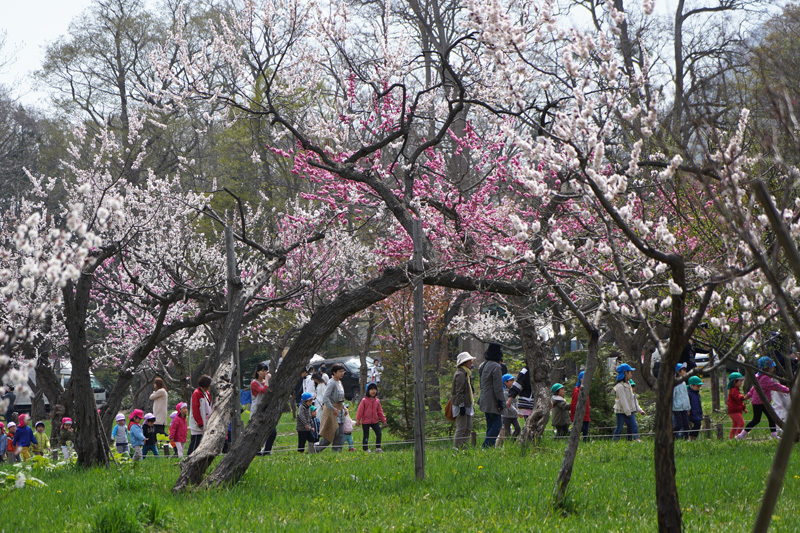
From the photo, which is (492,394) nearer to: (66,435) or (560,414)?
(560,414)

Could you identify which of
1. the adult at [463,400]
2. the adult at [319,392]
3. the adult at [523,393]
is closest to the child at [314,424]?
the adult at [319,392]

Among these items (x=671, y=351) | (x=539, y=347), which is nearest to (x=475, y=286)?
(x=539, y=347)

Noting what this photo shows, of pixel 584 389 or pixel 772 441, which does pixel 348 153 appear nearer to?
pixel 584 389

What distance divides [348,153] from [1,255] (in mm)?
8808

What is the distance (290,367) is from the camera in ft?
23.1

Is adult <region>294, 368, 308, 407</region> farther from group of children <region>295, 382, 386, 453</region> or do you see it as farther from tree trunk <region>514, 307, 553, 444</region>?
tree trunk <region>514, 307, 553, 444</region>

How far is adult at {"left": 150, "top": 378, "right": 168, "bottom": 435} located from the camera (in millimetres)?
13195

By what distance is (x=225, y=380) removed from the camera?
24.8 feet

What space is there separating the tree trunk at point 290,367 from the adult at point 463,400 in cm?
362

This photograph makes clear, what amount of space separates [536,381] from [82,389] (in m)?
5.83

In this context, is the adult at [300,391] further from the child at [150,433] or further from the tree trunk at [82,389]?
the tree trunk at [82,389]

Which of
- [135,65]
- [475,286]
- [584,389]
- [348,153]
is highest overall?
[135,65]

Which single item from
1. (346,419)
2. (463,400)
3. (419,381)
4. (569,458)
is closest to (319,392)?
(346,419)

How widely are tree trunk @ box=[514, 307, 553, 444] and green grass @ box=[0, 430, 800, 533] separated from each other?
1.78ft
